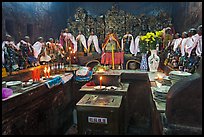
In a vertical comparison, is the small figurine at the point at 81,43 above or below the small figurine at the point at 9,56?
above

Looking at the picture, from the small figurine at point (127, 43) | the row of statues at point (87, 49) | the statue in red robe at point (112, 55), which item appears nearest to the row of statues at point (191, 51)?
the row of statues at point (87, 49)

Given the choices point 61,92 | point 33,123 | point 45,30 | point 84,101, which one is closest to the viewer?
point 33,123

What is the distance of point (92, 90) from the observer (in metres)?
3.87

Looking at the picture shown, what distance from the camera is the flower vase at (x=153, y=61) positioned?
4.93 meters

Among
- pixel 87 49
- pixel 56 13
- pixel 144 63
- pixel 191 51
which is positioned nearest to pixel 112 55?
pixel 144 63

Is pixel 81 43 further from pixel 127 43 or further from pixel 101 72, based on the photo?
pixel 101 72

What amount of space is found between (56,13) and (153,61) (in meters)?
4.79

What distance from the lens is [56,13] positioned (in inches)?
301

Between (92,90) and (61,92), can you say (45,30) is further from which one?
(92,90)

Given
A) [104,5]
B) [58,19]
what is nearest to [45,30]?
[58,19]

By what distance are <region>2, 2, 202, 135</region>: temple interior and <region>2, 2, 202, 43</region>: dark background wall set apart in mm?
29

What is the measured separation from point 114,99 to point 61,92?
54.7 inches

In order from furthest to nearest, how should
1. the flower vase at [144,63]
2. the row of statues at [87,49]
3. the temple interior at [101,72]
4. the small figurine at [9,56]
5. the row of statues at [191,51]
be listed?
the flower vase at [144,63], the small figurine at [9,56], the row of statues at [87,49], the row of statues at [191,51], the temple interior at [101,72]

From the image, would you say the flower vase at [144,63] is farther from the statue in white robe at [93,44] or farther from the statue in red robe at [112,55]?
the statue in white robe at [93,44]
